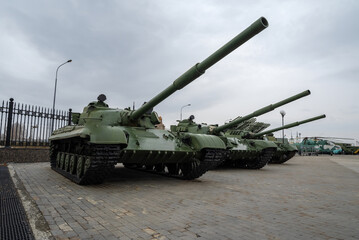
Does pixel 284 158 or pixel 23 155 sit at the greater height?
pixel 23 155

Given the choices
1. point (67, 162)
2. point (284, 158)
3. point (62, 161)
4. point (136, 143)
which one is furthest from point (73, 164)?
point (284, 158)

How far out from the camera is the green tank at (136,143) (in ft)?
20.3

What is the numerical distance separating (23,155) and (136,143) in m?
9.37

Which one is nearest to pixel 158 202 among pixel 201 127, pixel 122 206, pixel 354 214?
pixel 122 206

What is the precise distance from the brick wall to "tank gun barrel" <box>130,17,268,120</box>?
9.64m

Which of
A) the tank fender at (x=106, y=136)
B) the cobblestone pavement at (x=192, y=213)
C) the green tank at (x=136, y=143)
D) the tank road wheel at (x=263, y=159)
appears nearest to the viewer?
the cobblestone pavement at (x=192, y=213)

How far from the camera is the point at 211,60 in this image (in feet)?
18.1

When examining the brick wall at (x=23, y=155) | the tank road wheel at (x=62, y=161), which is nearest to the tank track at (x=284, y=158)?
the tank road wheel at (x=62, y=161)

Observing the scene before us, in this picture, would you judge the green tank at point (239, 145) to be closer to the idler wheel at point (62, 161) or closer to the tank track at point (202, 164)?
the tank track at point (202, 164)

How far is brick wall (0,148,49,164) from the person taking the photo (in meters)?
13.0

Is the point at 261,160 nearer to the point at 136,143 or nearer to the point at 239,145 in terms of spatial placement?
the point at 239,145

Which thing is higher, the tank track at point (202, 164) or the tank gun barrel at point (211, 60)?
the tank gun barrel at point (211, 60)

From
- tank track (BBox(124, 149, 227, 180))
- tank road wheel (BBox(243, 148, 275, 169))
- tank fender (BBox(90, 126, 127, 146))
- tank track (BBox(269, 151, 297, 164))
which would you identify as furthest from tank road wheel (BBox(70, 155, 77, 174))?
tank track (BBox(269, 151, 297, 164))

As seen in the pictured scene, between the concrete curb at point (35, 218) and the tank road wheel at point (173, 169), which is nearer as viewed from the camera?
the concrete curb at point (35, 218)
